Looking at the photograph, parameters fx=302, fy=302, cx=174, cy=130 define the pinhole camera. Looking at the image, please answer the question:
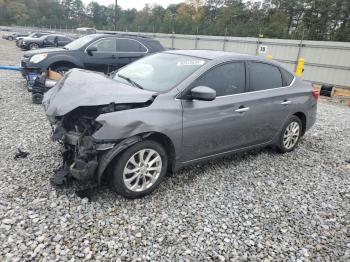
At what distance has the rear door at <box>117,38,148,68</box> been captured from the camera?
30.0 ft

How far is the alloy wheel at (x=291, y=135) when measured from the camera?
5100 mm

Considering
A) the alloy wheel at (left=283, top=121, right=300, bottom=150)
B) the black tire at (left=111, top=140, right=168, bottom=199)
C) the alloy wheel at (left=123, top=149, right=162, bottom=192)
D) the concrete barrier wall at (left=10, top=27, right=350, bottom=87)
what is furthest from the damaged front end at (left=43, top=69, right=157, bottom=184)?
the concrete barrier wall at (left=10, top=27, right=350, bottom=87)

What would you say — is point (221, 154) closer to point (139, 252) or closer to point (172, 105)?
point (172, 105)

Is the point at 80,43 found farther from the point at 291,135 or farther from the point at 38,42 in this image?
the point at 38,42

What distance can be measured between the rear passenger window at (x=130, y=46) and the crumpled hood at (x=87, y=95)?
18.5 feet

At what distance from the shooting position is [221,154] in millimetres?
4137

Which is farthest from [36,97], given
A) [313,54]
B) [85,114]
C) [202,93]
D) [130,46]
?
[313,54]

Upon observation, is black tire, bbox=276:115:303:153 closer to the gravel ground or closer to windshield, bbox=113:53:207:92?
the gravel ground

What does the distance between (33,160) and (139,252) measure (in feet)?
7.55

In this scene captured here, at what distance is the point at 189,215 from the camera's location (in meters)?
3.28

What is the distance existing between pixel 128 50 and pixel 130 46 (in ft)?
0.52

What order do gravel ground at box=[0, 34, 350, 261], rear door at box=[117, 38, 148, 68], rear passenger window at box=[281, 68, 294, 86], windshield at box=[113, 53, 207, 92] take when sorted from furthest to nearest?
rear door at box=[117, 38, 148, 68], rear passenger window at box=[281, 68, 294, 86], windshield at box=[113, 53, 207, 92], gravel ground at box=[0, 34, 350, 261]

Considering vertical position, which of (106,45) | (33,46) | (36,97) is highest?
(106,45)

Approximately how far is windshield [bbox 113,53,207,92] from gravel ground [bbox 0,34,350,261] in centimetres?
127
